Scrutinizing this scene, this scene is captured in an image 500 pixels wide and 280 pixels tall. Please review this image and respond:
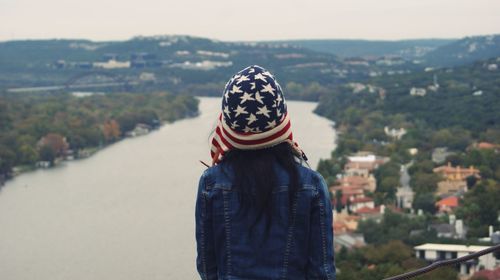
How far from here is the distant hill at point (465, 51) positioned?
37125 millimetres

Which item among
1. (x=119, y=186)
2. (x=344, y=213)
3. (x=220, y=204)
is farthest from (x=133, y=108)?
(x=220, y=204)

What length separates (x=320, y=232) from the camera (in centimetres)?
84

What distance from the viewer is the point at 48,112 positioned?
787 inches

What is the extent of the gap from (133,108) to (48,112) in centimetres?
221

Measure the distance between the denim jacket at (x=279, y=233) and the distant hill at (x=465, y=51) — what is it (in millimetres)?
35468

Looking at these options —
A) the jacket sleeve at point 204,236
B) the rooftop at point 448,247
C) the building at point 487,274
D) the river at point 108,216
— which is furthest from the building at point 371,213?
the jacket sleeve at point 204,236

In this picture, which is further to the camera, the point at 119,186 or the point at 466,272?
the point at 119,186

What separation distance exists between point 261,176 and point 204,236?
74 mm

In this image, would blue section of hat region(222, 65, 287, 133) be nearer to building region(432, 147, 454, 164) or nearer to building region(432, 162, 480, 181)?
building region(432, 162, 480, 181)

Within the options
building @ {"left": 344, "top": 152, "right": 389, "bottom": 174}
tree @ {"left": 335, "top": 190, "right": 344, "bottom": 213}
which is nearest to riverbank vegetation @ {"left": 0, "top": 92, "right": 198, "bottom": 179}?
building @ {"left": 344, "top": 152, "right": 389, "bottom": 174}

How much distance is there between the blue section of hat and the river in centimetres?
294

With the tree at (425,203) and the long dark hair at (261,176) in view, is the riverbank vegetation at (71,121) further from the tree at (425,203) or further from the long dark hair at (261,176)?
the long dark hair at (261,176)

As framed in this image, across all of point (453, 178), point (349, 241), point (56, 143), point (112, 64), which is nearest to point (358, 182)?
A: point (453, 178)

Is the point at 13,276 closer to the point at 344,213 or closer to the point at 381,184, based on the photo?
the point at 344,213
